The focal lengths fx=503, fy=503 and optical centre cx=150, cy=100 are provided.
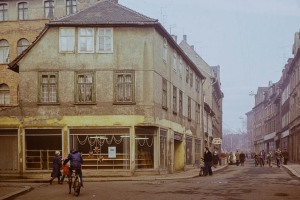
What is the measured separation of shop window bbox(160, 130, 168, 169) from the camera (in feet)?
105

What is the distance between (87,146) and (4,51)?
1916 cm

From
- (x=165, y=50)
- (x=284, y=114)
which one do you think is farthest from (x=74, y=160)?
(x=284, y=114)

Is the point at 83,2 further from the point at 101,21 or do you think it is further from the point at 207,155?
the point at 207,155

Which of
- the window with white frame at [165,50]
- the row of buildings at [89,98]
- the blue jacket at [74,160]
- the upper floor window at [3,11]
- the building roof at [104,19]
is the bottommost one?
the blue jacket at [74,160]

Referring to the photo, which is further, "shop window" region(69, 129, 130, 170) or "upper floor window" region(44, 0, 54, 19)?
"upper floor window" region(44, 0, 54, 19)

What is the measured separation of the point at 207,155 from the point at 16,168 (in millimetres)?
11789

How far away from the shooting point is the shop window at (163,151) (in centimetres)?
3215

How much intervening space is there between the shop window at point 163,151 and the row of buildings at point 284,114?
21.0 m

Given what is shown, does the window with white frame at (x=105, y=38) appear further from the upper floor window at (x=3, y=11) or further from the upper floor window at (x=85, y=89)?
the upper floor window at (x=3, y=11)

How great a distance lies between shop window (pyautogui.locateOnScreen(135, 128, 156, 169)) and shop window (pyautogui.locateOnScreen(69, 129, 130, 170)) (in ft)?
2.01

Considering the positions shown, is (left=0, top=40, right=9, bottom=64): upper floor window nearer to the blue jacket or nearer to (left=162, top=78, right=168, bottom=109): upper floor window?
(left=162, top=78, right=168, bottom=109): upper floor window

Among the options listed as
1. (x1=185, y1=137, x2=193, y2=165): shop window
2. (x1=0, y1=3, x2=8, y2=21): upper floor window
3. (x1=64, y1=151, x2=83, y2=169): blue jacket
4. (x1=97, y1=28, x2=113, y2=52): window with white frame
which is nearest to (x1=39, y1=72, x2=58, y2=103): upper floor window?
(x1=97, y1=28, x2=113, y2=52): window with white frame

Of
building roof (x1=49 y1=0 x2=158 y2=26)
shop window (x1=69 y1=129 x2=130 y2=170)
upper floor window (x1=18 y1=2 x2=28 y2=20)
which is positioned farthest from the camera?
upper floor window (x1=18 y1=2 x2=28 y2=20)

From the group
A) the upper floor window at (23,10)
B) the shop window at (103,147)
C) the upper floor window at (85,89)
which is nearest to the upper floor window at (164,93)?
the shop window at (103,147)
